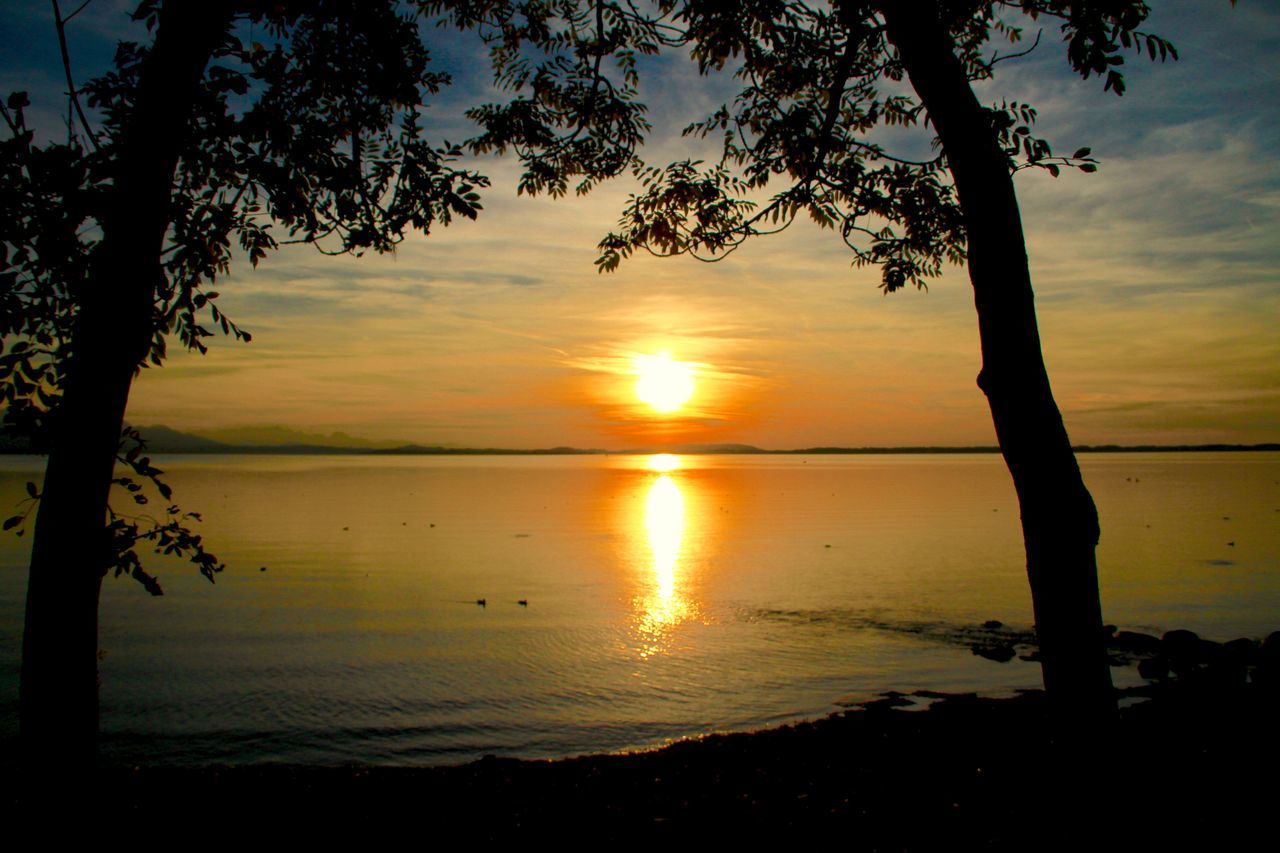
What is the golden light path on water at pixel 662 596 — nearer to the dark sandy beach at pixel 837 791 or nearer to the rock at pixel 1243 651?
the dark sandy beach at pixel 837 791

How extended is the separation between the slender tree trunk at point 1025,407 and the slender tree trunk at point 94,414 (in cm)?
510

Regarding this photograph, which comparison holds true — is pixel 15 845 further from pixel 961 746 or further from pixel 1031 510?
pixel 961 746

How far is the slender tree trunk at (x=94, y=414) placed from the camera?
529 cm

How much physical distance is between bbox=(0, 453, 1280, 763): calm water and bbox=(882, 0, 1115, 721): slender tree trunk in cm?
770

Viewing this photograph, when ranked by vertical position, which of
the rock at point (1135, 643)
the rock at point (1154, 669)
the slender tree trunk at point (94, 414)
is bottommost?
the rock at point (1154, 669)

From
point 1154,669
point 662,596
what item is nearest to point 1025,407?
Result: point 1154,669

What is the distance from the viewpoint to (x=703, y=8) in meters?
9.22

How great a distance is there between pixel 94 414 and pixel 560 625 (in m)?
15.5

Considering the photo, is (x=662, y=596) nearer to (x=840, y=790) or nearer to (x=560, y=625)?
(x=560, y=625)

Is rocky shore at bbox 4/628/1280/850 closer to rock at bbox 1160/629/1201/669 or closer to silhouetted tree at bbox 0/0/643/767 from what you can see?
silhouetted tree at bbox 0/0/643/767

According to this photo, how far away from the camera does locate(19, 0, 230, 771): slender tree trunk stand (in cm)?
529

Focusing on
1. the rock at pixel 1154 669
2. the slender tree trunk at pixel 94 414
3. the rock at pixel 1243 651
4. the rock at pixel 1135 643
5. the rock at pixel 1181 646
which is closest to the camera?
the slender tree trunk at pixel 94 414

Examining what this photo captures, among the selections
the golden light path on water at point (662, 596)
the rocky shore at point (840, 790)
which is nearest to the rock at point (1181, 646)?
the rocky shore at point (840, 790)

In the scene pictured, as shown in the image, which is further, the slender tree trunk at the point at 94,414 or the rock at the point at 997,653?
the rock at the point at 997,653
